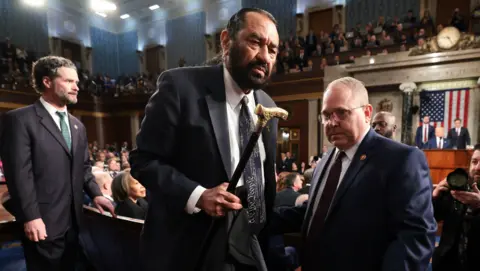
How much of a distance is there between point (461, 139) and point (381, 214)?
8.09 m

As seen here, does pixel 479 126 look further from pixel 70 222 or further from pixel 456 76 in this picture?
pixel 70 222

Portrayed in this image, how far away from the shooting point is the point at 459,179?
142cm

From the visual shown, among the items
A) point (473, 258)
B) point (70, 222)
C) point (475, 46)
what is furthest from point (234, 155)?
point (475, 46)

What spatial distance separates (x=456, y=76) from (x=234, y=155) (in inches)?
379

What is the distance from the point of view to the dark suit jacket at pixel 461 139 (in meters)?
7.39

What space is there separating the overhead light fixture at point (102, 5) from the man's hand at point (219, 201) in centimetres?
1977

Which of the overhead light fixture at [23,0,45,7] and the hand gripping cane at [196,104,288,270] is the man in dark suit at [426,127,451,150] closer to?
the hand gripping cane at [196,104,288,270]

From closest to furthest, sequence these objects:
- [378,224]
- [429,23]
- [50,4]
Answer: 1. [378,224]
2. [429,23]
3. [50,4]

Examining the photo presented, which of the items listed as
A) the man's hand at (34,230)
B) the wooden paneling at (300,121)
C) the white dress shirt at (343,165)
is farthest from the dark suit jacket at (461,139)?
the man's hand at (34,230)

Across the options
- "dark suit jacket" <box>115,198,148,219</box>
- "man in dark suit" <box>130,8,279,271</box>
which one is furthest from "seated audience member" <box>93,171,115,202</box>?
→ "man in dark suit" <box>130,8,279,271</box>

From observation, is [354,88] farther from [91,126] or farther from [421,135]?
[91,126]

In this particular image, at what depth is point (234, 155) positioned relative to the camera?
106cm

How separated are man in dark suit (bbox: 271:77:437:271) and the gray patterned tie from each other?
14.5 inches

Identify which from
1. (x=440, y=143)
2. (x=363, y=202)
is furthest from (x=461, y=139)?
(x=363, y=202)
